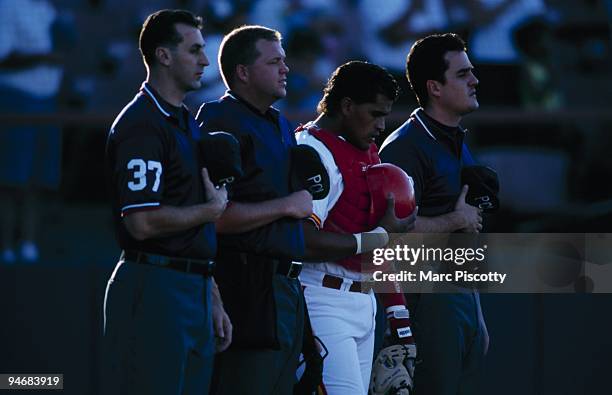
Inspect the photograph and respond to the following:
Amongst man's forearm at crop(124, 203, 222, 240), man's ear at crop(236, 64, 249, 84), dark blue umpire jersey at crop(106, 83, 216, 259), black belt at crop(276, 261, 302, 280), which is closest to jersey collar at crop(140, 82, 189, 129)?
dark blue umpire jersey at crop(106, 83, 216, 259)

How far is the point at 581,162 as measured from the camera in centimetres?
1373

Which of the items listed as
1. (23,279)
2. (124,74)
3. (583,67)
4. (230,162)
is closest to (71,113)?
(124,74)

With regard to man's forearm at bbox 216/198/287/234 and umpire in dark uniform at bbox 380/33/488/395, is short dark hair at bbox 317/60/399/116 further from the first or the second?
man's forearm at bbox 216/198/287/234

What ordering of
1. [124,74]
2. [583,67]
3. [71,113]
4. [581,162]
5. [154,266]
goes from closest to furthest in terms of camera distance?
1. [154,266]
2. [71,113]
3. [124,74]
4. [583,67]
5. [581,162]

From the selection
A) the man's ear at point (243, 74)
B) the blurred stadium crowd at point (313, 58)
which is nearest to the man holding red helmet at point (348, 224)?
the man's ear at point (243, 74)

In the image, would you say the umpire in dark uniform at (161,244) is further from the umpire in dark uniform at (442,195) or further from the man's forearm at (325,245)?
the umpire in dark uniform at (442,195)

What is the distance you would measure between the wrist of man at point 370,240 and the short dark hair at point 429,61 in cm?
98

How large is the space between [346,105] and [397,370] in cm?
116

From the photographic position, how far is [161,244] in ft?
18.1

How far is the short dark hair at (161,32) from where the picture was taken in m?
5.70

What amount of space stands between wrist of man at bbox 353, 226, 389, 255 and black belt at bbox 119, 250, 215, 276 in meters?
0.83

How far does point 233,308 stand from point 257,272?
0.17 metres

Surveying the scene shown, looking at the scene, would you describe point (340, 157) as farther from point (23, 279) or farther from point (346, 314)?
point (23, 279)

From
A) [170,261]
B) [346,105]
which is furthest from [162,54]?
[346,105]
